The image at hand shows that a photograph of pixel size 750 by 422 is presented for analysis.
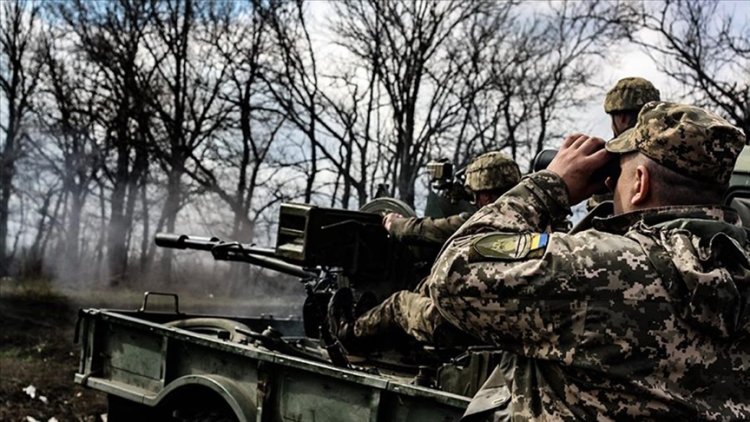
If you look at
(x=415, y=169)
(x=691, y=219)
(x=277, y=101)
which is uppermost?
(x=277, y=101)

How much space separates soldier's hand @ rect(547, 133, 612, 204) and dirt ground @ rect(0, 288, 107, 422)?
614cm

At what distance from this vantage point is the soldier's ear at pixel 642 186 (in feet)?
6.93

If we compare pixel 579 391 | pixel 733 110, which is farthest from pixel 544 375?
pixel 733 110

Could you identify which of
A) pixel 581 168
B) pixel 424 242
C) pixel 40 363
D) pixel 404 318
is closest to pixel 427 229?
pixel 424 242

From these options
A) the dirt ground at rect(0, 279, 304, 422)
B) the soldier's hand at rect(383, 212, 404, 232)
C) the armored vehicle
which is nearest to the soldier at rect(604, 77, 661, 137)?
the armored vehicle

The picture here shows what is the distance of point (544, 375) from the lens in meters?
2.09

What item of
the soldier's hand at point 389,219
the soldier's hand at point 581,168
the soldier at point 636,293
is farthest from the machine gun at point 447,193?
the soldier at point 636,293

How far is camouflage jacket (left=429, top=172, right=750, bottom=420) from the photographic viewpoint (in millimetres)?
1969

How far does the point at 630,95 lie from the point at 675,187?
2.94m

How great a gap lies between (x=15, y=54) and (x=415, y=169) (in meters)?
11.1

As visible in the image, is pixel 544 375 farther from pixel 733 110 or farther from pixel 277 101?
pixel 277 101

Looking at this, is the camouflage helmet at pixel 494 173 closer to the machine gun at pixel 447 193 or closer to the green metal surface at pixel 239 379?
the machine gun at pixel 447 193

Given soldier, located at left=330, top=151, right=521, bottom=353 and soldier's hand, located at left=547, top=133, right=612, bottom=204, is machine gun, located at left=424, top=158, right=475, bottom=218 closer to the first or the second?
soldier, located at left=330, top=151, right=521, bottom=353

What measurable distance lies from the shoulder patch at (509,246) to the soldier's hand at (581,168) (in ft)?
0.86
